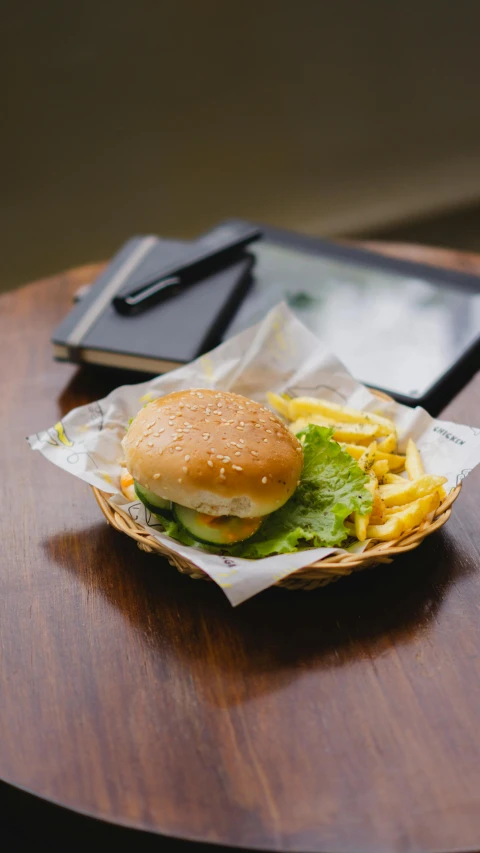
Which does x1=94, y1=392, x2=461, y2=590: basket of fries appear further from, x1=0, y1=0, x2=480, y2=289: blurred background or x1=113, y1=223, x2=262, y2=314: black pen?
x1=0, y1=0, x2=480, y2=289: blurred background

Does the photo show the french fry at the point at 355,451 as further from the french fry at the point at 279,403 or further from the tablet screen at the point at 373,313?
the tablet screen at the point at 373,313

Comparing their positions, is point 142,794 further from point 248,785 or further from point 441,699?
point 441,699

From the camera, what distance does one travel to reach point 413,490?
147 centimetres

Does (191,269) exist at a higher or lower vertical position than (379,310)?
lower

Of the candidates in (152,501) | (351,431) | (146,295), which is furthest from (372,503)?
(146,295)

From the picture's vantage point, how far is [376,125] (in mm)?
4684

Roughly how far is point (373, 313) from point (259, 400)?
574 millimetres

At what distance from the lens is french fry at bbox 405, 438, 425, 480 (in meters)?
1.58

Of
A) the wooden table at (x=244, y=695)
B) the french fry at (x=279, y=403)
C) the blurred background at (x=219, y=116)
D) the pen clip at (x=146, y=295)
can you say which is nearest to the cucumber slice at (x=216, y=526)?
the wooden table at (x=244, y=695)

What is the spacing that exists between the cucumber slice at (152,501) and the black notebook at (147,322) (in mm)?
597

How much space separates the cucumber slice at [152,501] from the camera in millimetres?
1473

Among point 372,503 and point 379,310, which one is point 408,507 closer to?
point 372,503

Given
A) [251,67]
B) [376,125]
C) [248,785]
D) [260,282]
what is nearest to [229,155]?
[251,67]

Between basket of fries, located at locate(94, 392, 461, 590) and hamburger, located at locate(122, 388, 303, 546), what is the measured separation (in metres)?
0.08
